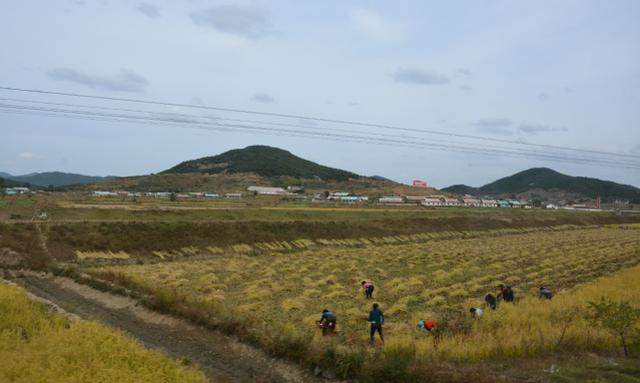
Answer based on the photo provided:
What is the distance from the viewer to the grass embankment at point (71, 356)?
11.2 metres

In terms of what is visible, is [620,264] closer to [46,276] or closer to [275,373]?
[275,373]

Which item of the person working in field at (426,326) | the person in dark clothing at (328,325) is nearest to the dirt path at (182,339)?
the person in dark clothing at (328,325)

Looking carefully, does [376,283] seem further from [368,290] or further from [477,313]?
[477,313]

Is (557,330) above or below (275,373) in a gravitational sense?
above

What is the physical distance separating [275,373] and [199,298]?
8.33m

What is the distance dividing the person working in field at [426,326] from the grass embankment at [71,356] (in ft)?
24.9

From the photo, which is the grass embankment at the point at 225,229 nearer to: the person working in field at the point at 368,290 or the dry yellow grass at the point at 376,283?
the dry yellow grass at the point at 376,283

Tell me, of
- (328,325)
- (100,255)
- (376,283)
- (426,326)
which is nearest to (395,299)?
(376,283)

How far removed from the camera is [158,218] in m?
51.6

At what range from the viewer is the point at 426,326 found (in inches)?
644

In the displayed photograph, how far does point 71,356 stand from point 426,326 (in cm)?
1071

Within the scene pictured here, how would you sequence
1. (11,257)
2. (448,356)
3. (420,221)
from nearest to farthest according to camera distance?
(448,356) < (11,257) < (420,221)

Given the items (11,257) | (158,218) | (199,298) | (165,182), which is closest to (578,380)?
(199,298)

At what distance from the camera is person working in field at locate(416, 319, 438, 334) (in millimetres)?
16312
